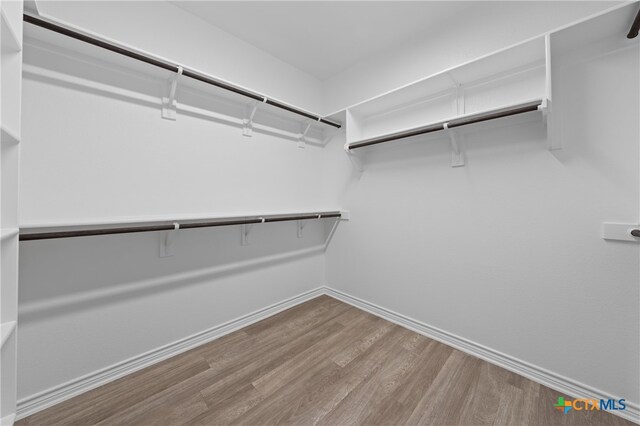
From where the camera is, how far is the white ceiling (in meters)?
1.75

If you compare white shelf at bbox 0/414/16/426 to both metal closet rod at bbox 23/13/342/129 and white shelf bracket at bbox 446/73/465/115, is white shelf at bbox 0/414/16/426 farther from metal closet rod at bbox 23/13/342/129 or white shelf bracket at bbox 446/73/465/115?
white shelf bracket at bbox 446/73/465/115

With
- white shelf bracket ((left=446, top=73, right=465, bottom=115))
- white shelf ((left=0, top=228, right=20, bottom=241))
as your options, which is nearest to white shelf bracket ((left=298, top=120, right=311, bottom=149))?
white shelf bracket ((left=446, top=73, right=465, bottom=115))

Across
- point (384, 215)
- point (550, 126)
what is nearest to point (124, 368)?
point (384, 215)

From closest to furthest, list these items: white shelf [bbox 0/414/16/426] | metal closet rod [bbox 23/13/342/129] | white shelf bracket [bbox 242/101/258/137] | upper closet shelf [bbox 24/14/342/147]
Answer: white shelf [bbox 0/414/16/426] < metal closet rod [bbox 23/13/342/129] < upper closet shelf [bbox 24/14/342/147] < white shelf bracket [bbox 242/101/258/137]

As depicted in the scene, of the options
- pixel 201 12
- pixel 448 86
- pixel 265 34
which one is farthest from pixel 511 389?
pixel 201 12

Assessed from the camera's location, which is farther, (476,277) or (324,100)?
(324,100)

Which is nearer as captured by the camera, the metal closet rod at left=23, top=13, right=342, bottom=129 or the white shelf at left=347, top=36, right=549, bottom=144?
the metal closet rod at left=23, top=13, right=342, bottom=129

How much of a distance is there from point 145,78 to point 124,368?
1.82 metres

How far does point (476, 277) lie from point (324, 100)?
7.41ft

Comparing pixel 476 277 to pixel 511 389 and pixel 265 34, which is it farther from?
pixel 265 34

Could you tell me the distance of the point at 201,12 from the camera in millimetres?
1808

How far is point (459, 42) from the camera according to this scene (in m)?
1.81

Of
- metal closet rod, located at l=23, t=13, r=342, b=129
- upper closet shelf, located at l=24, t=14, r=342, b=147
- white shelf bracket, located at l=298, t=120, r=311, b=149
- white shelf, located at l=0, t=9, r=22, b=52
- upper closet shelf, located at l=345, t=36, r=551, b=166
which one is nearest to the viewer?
white shelf, located at l=0, t=9, r=22, b=52

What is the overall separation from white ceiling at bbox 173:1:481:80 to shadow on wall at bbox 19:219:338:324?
5.22ft
